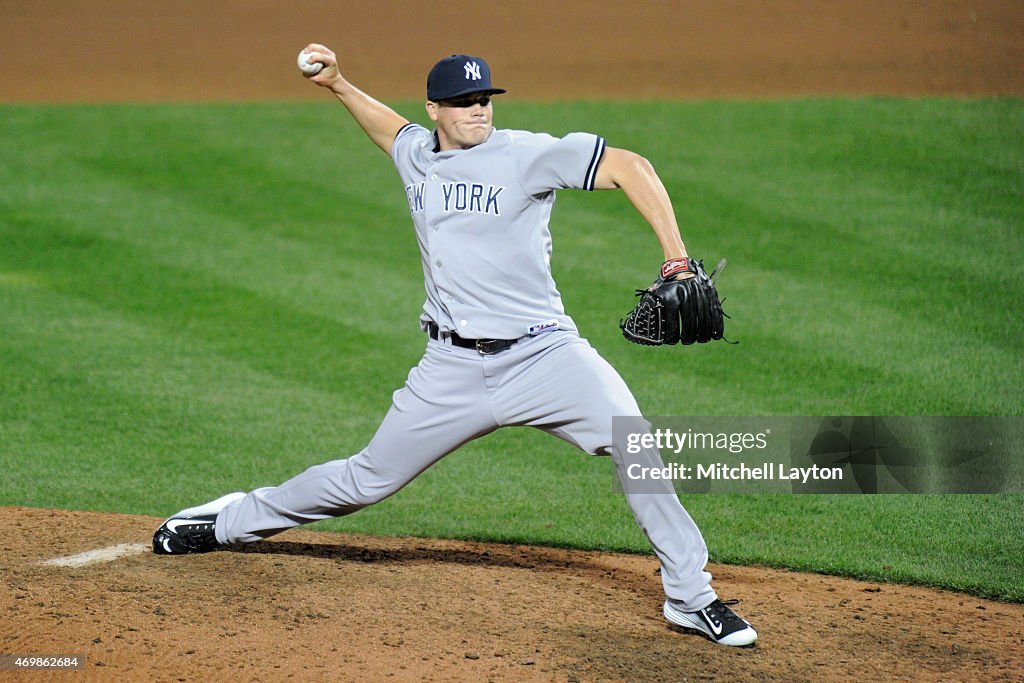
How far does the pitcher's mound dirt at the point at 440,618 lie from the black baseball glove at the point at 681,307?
1070 millimetres

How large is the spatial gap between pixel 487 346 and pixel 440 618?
3.16 ft

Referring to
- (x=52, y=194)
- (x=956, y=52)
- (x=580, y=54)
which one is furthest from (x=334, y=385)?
(x=956, y=52)

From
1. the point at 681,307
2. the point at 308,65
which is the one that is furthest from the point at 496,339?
the point at 308,65

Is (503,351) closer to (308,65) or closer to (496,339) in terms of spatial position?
(496,339)

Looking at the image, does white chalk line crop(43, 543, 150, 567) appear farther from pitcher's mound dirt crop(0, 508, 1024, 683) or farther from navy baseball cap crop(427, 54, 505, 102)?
navy baseball cap crop(427, 54, 505, 102)

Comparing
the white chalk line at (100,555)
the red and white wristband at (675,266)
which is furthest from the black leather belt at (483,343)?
the white chalk line at (100,555)

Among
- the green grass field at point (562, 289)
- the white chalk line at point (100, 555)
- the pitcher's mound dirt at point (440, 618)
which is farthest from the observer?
the green grass field at point (562, 289)

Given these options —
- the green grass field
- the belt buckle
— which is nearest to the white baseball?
the belt buckle

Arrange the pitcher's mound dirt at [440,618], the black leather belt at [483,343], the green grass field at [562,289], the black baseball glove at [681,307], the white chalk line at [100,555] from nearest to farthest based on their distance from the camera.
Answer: the black baseball glove at [681,307] → the pitcher's mound dirt at [440,618] → the black leather belt at [483,343] → the white chalk line at [100,555] → the green grass field at [562,289]

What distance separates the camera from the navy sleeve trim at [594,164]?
3.74 meters

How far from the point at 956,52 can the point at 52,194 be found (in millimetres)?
9312

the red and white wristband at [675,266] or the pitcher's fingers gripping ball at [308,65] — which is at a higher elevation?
the pitcher's fingers gripping ball at [308,65]

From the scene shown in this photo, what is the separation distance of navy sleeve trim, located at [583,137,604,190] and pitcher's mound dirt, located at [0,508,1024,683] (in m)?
1.51

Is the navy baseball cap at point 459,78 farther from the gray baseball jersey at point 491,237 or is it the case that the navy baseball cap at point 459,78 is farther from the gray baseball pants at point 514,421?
the gray baseball pants at point 514,421
